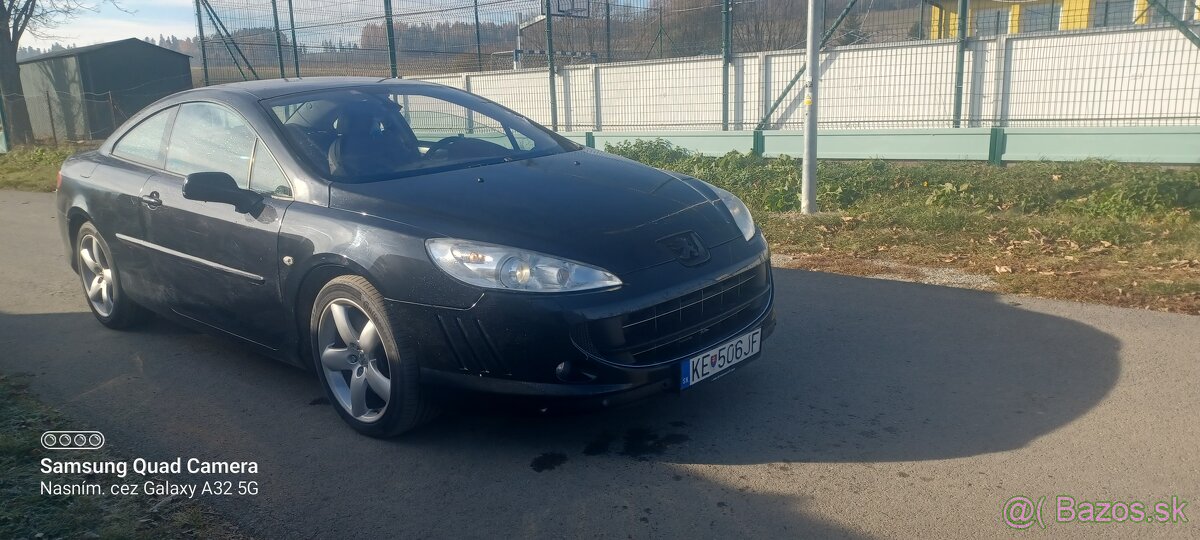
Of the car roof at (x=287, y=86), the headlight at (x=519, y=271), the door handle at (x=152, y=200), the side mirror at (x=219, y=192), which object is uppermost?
the car roof at (x=287, y=86)

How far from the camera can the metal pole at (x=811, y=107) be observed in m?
8.45

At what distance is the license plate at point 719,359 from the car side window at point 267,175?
2.00m

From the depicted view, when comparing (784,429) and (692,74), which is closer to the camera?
(784,429)

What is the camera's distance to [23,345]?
18.0 ft

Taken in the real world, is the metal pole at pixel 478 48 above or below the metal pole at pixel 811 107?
above

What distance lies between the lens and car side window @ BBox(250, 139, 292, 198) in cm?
418

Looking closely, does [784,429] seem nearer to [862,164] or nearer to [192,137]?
[192,137]

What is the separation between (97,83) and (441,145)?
20.9 m

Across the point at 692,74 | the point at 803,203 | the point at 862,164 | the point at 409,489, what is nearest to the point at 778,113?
the point at 692,74

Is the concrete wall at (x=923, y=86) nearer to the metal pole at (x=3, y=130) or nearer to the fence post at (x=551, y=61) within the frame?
the fence post at (x=551, y=61)

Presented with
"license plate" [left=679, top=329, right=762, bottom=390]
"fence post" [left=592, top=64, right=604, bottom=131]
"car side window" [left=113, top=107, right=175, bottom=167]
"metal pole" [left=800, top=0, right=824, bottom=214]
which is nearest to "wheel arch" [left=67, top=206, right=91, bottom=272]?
"car side window" [left=113, top=107, right=175, bottom=167]


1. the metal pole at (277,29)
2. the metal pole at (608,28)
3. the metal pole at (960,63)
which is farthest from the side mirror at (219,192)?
the metal pole at (277,29)

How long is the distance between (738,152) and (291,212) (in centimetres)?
818

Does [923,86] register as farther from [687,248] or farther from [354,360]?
[354,360]
